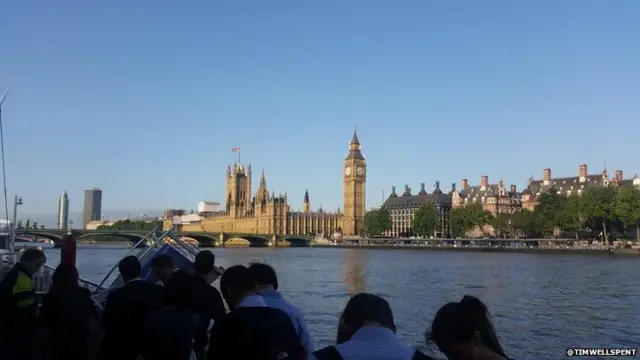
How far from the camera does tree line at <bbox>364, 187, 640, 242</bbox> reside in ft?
307

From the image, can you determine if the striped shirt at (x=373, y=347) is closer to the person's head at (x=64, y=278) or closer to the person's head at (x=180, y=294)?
the person's head at (x=180, y=294)

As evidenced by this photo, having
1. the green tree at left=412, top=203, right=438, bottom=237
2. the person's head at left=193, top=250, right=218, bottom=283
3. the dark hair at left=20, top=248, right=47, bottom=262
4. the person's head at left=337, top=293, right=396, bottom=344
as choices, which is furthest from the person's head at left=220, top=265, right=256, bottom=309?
the green tree at left=412, top=203, right=438, bottom=237

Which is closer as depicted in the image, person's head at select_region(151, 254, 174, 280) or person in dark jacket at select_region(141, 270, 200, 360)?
person in dark jacket at select_region(141, 270, 200, 360)

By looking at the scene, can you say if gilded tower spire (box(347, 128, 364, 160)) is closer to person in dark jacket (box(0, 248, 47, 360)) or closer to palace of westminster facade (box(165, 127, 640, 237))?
palace of westminster facade (box(165, 127, 640, 237))

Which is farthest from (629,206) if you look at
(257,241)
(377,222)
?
(257,241)

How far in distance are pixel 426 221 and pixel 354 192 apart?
32361 millimetres

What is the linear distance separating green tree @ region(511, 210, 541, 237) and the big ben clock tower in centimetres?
5530

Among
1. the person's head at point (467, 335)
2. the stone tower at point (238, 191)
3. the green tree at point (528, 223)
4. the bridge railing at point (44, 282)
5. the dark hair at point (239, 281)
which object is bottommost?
the bridge railing at point (44, 282)

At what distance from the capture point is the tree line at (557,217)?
3688 inches

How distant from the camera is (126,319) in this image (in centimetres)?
531

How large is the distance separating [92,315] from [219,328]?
3929 millimetres

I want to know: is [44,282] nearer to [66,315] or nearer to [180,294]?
[66,315]

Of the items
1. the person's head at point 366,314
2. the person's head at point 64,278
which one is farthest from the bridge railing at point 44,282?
the person's head at point 366,314

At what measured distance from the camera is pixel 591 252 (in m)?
90.5
